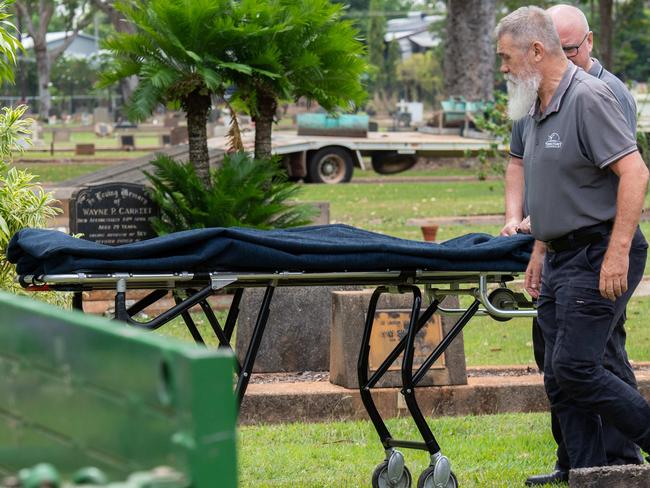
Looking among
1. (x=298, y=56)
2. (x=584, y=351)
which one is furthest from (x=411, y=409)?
(x=298, y=56)

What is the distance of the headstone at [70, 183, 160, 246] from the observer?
37.9 feet

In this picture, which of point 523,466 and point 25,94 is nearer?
point 523,466

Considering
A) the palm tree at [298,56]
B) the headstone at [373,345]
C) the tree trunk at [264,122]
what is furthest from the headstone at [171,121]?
the headstone at [373,345]

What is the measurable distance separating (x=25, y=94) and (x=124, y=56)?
246 feet

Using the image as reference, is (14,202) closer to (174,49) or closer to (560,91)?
(560,91)

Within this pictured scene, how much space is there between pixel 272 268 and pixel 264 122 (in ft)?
24.6

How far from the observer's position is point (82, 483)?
2.05 m

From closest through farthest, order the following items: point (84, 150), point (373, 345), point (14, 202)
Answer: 1. point (14, 202)
2. point (373, 345)
3. point (84, 150)

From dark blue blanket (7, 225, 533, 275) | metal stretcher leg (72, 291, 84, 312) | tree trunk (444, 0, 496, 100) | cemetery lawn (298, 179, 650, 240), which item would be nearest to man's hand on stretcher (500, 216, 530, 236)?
dark blue blanket (7, 225, 533, 275)

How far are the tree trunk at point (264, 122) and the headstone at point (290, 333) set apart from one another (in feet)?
13.1

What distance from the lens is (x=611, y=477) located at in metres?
4.71

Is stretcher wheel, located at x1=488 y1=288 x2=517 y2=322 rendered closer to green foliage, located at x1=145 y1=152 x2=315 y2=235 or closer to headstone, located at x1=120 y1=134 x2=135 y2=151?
green foliage, located at x1=145 y1=152 x2=315 y2=235

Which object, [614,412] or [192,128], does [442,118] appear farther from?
[614,412]

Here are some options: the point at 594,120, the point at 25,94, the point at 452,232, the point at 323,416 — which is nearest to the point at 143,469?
the point at 594,120
